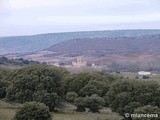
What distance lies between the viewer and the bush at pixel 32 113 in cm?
4322

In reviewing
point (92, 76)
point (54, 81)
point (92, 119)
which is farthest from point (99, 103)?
point (92, 76)

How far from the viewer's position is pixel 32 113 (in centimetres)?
4331

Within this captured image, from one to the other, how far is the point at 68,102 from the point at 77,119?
22.9 m

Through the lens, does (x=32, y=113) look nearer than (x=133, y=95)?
Yes

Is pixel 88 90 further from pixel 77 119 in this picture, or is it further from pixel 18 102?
pixel 77 119

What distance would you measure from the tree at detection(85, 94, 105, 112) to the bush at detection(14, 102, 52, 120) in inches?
722

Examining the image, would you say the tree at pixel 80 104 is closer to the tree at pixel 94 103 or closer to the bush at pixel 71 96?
the tree at pixel 94 103

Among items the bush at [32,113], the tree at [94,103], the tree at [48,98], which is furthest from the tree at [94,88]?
the bush at [32,113]

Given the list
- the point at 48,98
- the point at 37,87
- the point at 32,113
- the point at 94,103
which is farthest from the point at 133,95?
the point at 32,113

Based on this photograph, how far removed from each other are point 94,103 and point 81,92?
11.2 meters

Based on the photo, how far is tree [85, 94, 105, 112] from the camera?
6207cm

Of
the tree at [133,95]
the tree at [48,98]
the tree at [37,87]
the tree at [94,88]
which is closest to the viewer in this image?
the tree at [133,95]

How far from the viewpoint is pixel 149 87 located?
5603 centimetres

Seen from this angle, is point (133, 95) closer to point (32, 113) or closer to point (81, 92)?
point (32, 113)
